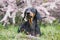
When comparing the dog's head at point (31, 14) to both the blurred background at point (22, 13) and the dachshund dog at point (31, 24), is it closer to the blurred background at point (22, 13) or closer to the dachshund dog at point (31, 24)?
the dachshund dog at point (31, 24)

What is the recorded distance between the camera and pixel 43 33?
9.39ft

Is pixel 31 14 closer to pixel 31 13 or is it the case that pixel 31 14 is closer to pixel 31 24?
pixel 31 13

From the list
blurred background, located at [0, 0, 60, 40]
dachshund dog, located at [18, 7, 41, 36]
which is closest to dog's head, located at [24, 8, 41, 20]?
Answer: dachshund dog, located at [18, 7, 41, 36]

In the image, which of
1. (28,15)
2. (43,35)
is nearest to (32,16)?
(28,15)

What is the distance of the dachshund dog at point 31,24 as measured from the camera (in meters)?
2.80

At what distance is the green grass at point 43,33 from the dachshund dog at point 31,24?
63 mm

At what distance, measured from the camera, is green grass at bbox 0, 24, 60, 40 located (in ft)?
9.10

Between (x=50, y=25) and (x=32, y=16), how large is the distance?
265 millimetres

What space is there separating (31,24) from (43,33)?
14cm

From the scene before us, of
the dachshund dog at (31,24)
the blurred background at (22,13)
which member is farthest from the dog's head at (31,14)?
the blurred background at (22,13)

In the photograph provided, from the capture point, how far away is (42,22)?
2.98 m

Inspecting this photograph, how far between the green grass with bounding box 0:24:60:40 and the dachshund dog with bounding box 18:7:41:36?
6 cm

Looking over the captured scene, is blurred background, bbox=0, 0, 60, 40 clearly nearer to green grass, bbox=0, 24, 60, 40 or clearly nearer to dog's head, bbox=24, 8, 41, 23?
green grass, bbox=0, 24, 60, 40

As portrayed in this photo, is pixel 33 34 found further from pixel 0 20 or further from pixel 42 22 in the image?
pixel 0 20
